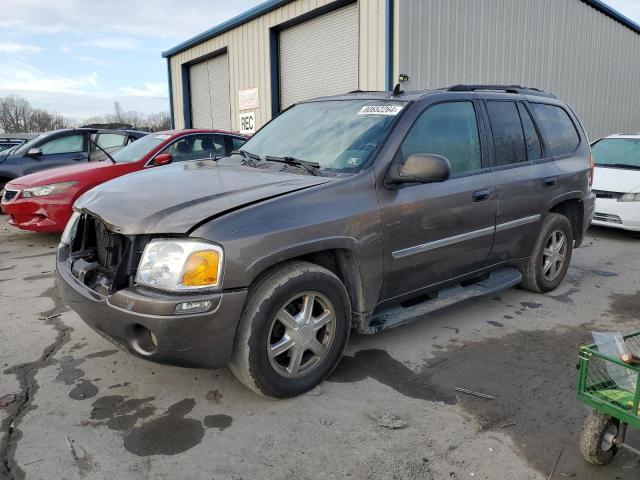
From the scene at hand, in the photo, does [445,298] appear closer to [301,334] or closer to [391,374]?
[391,374]

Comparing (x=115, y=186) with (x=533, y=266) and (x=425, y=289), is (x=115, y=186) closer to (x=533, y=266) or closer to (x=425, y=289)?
(x=425, y=289)

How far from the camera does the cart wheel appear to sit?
7.70ft

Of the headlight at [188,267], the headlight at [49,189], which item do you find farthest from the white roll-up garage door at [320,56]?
the headlight at [188,267]

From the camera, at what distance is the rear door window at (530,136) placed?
4.41m

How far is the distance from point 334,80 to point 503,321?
Result: 854 cm

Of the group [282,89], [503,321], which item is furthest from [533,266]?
[282,89]

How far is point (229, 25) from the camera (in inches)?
556

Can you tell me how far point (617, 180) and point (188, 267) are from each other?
23.4 feet

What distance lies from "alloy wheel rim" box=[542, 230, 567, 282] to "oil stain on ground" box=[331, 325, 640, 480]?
86cm

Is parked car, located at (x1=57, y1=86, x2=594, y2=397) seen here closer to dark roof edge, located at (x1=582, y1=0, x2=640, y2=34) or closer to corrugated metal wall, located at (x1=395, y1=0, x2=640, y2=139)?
corrugated metal wall, located at (x1=395, y1=0, x2=640, y2=139)

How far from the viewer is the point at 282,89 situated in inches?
524

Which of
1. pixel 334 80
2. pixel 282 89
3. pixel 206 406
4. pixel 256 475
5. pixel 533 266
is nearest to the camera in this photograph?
pixel 256 475

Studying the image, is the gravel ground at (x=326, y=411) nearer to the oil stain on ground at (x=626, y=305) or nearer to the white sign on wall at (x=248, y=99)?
the oil stain on ground at (x=626, y=305)

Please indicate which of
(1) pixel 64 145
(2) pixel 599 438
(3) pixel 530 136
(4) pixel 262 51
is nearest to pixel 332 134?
(3) pixel 530 136
